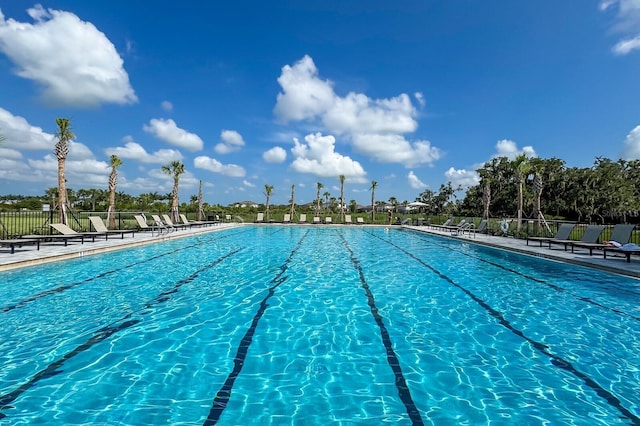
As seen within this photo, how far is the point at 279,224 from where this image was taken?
96.3ft

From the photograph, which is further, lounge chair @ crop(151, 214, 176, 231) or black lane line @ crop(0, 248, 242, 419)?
lounge chair @ crop(151, 214, 176, 231)

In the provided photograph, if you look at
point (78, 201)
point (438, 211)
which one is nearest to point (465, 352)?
point (438, 211)

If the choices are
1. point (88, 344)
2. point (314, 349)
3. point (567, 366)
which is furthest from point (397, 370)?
point (88, 344)

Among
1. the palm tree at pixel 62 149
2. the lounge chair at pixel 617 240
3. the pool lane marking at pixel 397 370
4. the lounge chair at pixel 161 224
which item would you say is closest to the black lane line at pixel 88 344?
the pool lane marking at pixel 397 370

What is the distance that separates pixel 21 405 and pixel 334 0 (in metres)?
14.7

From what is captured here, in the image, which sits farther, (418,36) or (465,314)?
(418,36)

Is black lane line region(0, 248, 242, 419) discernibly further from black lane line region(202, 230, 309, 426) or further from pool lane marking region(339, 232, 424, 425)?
pool lane marking region(339, 232, 424, 425)

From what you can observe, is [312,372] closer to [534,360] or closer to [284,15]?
[534,360]

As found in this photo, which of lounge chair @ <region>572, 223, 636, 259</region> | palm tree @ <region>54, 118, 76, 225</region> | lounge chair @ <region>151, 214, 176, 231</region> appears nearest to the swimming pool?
lounge chair @ <region>572, 223, 636, 259</region>

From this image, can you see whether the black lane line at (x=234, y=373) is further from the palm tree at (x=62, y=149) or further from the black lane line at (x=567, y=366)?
the palm tree at (x=62, y=149)

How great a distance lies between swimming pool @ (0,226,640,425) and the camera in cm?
264

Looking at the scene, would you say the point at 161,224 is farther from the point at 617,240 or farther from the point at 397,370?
the point at 617,240

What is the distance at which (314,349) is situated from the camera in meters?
3.80

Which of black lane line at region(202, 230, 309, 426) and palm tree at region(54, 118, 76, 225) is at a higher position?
palm tree at region(54, 118, 76, 225)
